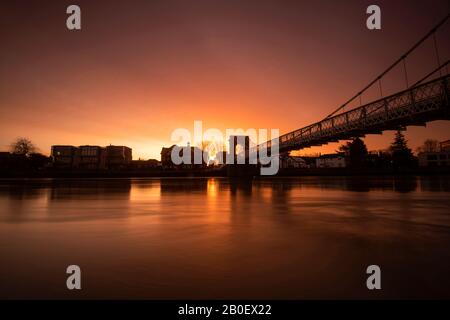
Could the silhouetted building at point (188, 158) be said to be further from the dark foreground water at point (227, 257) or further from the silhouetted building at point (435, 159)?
the silhouetted building at point (435, 159)

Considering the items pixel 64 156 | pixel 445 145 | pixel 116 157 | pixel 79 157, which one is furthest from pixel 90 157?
pixel 445 145

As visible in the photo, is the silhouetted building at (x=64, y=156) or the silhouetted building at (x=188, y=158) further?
the silhouetted building at (x=64, y=156)

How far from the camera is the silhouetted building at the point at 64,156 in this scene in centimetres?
12338

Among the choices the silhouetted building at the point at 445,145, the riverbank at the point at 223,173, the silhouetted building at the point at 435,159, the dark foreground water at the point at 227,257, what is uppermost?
the silhouetted building at the point at 445,145

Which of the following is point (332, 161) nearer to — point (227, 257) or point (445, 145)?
point (445, 145)

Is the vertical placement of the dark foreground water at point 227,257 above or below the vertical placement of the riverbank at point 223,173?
below

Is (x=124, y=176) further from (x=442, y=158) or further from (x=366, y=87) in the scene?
(x=442, y=158)

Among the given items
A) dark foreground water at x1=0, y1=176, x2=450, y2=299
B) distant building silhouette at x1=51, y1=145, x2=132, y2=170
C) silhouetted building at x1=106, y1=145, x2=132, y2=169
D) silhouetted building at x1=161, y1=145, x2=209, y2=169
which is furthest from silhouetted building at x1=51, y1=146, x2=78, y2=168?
dark foreground water at x1=0, y1=176, x2=450, y2=299

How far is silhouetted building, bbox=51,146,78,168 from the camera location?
123375 mm

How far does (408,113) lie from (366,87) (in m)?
26.3

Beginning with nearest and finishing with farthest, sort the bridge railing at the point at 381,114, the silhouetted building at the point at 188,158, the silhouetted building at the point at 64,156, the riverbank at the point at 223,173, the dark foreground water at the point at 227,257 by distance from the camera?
the dark foreground water at the point at 227,257
the bridge railing at the point at 381,114
the riverbank at the point at 223,173
the silhouetted building at the point at 188,158
the silhouetted building at the point at 64,156

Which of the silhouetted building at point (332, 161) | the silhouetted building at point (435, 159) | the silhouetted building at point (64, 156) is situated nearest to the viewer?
the silhouetted building at point (435, 159)

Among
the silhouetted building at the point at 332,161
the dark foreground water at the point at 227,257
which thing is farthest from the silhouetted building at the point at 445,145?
the dark foreground water at the point at 227,257

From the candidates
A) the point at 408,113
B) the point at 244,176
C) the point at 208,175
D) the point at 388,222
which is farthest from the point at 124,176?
the point at 388,222
